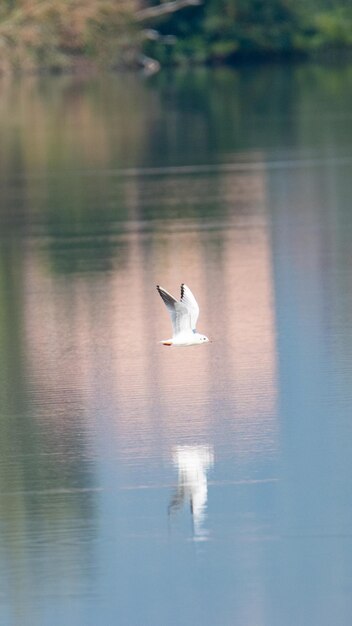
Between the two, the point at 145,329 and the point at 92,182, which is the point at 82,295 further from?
the point at 92,182

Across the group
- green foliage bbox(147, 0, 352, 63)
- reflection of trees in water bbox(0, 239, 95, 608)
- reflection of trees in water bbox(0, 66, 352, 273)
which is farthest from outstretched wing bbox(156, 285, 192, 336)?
green foliage bbox(147, 0, 352, 63)

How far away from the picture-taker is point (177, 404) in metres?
8.48

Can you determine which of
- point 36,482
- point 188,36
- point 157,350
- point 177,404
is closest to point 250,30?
point 188,36

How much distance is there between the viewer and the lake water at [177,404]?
245 inches

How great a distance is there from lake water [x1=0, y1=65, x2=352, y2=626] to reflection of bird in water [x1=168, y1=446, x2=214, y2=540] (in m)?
0.01

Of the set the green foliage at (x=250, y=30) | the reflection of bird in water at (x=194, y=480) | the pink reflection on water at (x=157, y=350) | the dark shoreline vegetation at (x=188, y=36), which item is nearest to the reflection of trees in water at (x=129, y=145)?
the pink reflection on water at (x=157, y=350)

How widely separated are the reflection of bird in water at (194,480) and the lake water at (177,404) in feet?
0.04

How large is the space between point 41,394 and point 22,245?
212 inches

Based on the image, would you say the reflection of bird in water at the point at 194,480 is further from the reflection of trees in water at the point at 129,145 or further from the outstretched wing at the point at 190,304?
the reflection of trees in water at the point at 129,145

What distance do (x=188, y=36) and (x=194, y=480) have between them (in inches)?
1633

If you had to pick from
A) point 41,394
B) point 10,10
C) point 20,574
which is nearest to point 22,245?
point 41,394

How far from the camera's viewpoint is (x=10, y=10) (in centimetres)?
4075

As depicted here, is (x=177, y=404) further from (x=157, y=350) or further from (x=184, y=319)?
(x=157, y=350)

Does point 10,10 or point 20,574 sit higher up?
point 10,10
